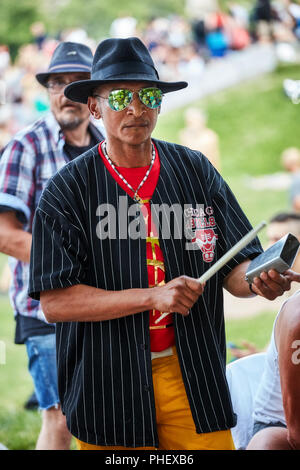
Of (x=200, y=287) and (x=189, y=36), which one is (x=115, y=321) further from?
(x=189, y=36)

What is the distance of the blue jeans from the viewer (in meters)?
3.16

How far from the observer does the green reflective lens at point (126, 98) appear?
6.82 ft

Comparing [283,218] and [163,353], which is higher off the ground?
[283,218]

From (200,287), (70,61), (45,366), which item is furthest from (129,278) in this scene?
(70,61)

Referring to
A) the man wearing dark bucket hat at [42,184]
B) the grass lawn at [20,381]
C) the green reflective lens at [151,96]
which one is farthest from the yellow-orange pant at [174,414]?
the grass lawn at [20,381]

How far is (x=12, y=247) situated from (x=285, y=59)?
8852 millimetres

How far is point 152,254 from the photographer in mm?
2121

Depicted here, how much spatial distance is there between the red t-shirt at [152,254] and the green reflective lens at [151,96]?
0.20 meters

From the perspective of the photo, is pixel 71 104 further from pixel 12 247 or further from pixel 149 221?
pixel 149 221

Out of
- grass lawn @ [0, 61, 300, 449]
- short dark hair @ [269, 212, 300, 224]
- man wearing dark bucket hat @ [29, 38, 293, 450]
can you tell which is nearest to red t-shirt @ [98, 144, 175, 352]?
man wearing dark bucket hat @ [29, 38, 293, 450]

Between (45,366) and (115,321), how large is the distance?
3.89ft

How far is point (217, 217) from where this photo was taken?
2.26 m

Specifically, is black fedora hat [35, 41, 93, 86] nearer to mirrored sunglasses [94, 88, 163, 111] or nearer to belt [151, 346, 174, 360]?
mirrored sunglasses [94, 88, 163, 111]
